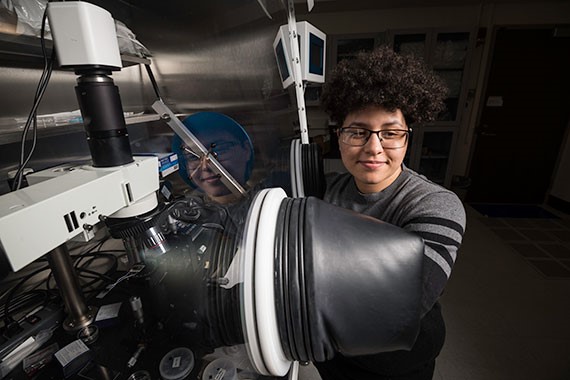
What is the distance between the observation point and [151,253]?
0.51 meters

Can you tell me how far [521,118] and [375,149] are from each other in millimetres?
3475

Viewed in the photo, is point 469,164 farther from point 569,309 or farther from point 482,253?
point 569,309

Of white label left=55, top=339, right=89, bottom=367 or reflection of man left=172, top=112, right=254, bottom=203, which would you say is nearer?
white label left=55, top=339, right=89, bottom=367

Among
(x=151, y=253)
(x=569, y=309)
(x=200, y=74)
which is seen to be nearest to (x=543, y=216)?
(x=569, y=309)

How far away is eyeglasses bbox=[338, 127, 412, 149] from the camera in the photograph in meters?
0.69

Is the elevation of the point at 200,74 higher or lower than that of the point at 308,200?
higher

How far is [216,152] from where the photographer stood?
102 cm

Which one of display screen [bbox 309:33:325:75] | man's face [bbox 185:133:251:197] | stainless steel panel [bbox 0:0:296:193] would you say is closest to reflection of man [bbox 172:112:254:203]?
man's face [bbox 185:133:251:197]

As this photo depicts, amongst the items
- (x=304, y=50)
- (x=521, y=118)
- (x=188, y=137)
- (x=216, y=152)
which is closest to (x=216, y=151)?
(x=216, y=152)

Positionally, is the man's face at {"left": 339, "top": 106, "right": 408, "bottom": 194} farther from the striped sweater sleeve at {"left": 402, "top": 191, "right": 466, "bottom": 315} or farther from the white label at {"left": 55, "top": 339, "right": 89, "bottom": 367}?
the white label at {"left": 55, "top": 339, "right": 89, "bottom": 367}

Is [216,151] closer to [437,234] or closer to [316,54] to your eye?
[316,54]

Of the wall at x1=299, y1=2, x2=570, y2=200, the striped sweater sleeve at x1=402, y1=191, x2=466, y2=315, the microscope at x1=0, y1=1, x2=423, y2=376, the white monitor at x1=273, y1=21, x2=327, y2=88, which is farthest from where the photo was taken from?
the wall at x1=299, y1=2, x2=570, y2=200

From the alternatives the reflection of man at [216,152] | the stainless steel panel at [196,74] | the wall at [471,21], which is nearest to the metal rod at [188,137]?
the reflection of man at [216,152]

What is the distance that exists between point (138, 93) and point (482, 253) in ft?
9.20
